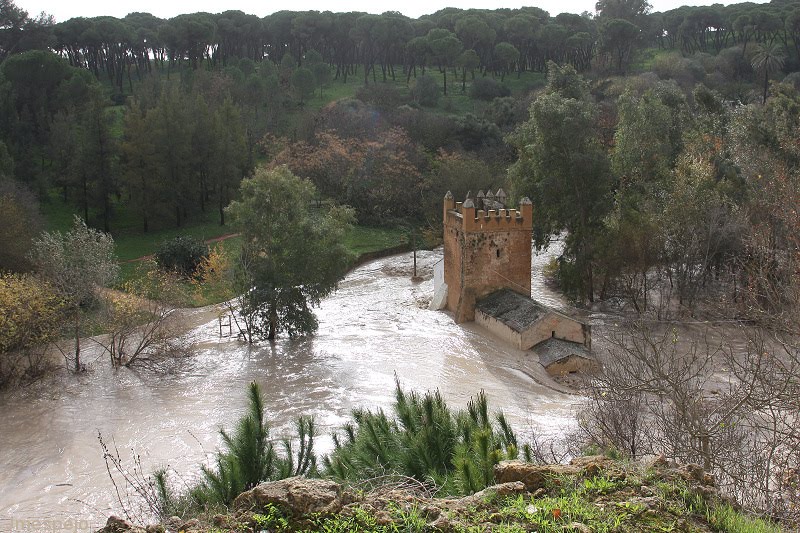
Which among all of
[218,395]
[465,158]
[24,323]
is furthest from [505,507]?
[465,158]

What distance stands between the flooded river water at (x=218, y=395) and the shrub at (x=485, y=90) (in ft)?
155

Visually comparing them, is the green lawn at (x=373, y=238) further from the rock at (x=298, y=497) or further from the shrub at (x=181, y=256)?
the rock at (x=298, y=497)

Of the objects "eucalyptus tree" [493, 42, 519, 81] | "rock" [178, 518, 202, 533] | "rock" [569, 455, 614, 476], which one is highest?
"eucalyptus tree" [493, 42, 519, 81]

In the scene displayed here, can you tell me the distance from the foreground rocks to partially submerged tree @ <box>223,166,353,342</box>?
20.2 m

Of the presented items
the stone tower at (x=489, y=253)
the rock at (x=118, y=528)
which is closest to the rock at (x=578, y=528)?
the rock at (x=118, y=528)

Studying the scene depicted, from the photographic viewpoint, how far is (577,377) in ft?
77.8

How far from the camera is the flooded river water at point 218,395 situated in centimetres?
1609

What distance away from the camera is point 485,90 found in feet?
240

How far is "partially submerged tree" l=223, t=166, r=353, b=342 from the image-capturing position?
26.9 metres

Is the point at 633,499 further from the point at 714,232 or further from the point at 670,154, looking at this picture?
the point at 670,154

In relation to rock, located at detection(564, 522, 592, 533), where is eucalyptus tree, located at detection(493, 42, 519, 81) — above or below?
above

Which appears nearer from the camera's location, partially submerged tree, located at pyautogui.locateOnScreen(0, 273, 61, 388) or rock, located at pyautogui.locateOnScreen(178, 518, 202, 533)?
rock, located at pyautogui.locateOnScreen(178, 518, 202, 533)

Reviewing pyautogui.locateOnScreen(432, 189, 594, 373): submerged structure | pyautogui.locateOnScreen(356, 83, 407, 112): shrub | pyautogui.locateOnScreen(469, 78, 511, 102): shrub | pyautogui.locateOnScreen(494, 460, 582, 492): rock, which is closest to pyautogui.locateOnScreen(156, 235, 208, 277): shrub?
pyautogui.locateOnScreen(432, 189, 594, 373): submerged structure

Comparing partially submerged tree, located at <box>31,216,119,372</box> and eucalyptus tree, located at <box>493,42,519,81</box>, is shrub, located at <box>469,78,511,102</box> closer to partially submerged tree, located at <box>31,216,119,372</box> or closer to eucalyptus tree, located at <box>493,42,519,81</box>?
eucalyptus tree, located at <box>493,42,519,81</box>
